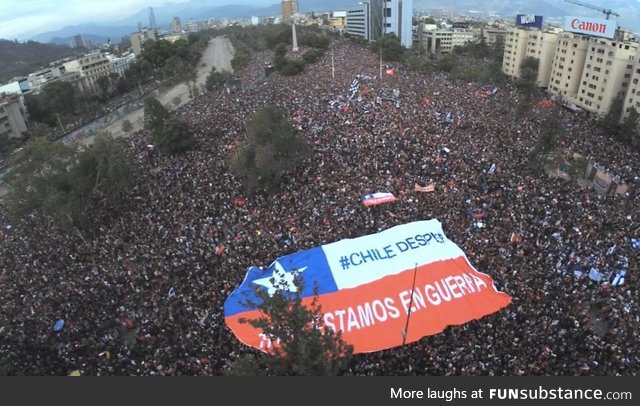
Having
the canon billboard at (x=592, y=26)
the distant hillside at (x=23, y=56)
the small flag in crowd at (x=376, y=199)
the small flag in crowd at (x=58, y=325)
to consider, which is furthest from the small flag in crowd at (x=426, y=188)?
the distant hillside at (x=23, y=56)

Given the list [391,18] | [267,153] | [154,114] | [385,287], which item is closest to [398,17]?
[391,18]

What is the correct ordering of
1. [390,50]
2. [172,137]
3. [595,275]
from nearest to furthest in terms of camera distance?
1. [595,275]
2. [172,137]
3. [390,50]

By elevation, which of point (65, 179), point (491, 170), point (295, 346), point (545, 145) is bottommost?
point (491, 170)

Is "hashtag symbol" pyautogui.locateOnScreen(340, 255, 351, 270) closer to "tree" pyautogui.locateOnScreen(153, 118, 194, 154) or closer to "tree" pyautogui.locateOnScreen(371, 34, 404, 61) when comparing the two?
"tree" pyautogui.locateOnScreen(153, 118, 194, 154)

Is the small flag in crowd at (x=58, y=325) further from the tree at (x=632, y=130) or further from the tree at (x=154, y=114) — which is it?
the tree at (x=632, y=130)

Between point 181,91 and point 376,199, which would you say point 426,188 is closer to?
Result: point 376,199

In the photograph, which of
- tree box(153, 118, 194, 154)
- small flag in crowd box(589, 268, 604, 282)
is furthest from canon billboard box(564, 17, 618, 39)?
tree box(153, 118, 194, 154)

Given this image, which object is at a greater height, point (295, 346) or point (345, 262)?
point (295, 346)
